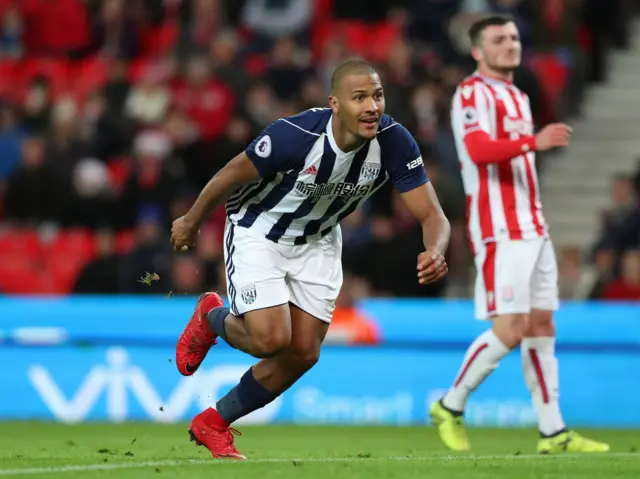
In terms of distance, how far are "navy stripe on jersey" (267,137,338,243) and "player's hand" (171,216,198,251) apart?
423 mm

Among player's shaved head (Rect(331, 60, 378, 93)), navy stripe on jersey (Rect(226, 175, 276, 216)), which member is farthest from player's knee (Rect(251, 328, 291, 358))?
player's shaved head (Rect(331, 60, 378, 93))

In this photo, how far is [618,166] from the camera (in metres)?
16.7

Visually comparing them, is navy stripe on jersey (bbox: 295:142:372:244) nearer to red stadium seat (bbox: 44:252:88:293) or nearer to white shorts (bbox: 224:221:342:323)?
white shorts (bbox: 224:221:342:323)

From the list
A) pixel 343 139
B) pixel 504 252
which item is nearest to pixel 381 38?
pixel 504 252

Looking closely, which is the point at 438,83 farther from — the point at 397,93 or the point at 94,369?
the point at 94,369

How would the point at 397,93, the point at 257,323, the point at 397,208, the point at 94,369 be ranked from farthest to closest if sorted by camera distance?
the point at 397,93, the point at 397,208, the point at 94,369, the point at 257,323

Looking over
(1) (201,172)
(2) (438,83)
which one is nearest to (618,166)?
(2) (438,83)

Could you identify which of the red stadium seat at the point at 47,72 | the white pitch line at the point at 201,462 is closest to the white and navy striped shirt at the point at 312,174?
the white pitch line at the point at 201,462

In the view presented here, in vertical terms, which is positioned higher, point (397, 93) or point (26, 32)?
point (26, 32)

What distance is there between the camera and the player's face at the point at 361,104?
276 inches

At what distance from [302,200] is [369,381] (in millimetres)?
5034

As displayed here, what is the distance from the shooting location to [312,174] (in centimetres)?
721

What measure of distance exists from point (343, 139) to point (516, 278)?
1.98 meters

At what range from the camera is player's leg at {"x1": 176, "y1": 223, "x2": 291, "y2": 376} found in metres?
7.20
